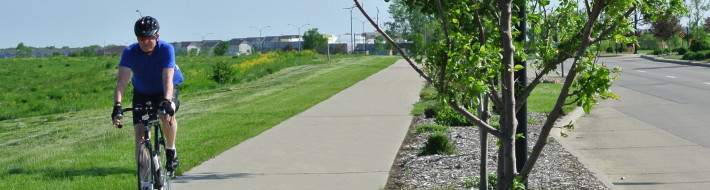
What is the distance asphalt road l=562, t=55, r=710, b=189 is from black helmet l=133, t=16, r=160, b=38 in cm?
481

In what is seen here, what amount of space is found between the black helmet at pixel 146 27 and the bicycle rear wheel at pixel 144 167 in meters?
0.84

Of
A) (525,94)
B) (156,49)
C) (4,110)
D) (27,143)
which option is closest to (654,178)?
(525,94)

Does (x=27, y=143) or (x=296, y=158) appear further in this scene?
(x=27, y=143)

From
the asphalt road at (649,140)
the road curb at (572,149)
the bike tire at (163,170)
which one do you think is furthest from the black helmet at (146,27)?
Result: the asphalt road at (649,140)

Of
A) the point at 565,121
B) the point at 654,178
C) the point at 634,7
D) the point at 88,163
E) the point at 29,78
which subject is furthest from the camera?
the point at 29,78

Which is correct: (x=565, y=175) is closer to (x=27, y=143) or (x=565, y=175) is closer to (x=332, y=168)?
(x=332, y=168)

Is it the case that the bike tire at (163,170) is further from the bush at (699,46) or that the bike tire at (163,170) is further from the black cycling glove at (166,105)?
the bush at (699,46)

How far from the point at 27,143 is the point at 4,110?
18.9m

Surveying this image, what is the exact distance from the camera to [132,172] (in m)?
9.02

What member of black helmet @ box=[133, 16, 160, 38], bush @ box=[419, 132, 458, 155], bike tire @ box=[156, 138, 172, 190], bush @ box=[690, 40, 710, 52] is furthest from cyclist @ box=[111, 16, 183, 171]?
bush @ box=[690, 40, 710, 52]

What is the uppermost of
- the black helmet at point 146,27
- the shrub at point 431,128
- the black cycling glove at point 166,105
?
the black helmet at point 146,27

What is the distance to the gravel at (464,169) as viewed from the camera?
26.3 ft

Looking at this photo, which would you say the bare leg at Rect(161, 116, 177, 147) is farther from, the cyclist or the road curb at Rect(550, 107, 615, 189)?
the road curb at Rect(550, 107, 615, 189)

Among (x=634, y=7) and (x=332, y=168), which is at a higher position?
(x=634, y=7)
